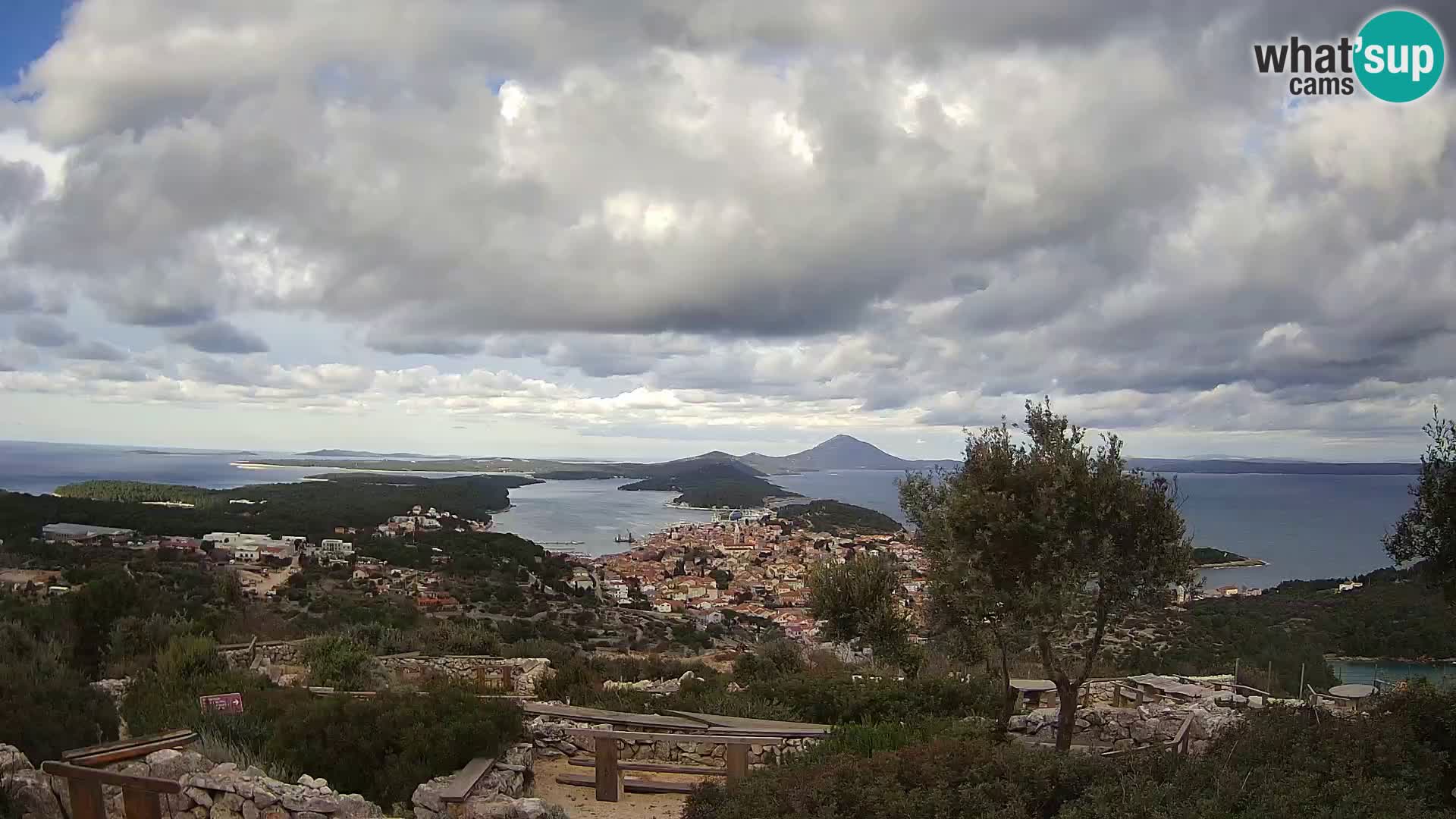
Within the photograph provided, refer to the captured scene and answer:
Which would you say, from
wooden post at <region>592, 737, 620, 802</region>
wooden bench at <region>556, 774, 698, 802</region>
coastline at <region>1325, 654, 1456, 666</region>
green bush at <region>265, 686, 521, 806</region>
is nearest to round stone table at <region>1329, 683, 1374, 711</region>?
coastline at <region>1325, 654, 1456, 666</region>

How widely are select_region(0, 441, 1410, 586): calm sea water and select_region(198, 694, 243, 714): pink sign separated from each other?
8886 mm

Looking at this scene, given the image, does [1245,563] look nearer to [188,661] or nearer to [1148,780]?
[1148,780]

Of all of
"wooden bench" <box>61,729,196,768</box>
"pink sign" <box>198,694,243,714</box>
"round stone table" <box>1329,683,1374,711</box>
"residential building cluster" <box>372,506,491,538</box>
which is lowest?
"residential building cluster" <box>372,506,491,538</box>

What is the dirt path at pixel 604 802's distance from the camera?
6871 millimetres

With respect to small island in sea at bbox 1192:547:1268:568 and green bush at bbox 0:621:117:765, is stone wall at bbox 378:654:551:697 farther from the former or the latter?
small island in sea at bbox 1192:547:1268:568

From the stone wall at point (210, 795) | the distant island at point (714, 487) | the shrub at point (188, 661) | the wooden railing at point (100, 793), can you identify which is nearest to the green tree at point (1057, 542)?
the stone wall at point (210, 795)

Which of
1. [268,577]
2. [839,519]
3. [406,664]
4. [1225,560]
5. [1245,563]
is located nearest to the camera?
[406,664]

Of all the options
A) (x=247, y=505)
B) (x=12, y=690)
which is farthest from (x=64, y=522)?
(x=12, y=690)

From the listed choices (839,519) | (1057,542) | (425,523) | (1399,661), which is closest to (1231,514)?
(839,519)

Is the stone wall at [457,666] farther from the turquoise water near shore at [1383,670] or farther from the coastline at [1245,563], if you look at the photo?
the coastline at [1245,563]

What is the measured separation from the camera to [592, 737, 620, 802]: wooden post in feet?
23.7

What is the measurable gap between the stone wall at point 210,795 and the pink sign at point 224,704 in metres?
1.88

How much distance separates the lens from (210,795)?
5.55 metres

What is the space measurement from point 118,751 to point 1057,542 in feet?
23.4
